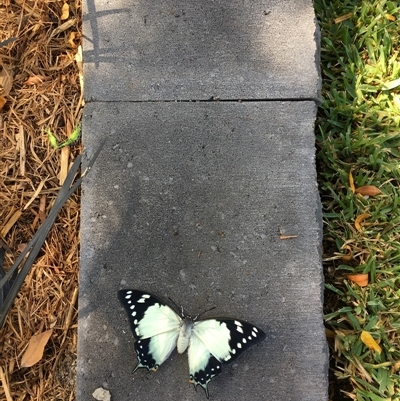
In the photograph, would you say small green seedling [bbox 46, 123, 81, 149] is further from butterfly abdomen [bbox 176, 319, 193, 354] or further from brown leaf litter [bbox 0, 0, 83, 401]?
butterfly abdomen [bbox 176, 319, 193, 354]

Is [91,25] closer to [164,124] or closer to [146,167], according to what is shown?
[164,124]

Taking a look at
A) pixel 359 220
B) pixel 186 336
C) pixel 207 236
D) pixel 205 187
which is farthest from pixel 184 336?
pixel 359 220

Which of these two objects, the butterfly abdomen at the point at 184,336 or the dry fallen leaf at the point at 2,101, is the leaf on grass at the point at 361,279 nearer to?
the butterfly abdomen at the point at 184,336

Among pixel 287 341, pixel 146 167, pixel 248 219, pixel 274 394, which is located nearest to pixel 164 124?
pixel 146 167

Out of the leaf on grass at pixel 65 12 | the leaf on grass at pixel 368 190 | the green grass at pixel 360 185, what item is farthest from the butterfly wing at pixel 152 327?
the leaf on grass at pixel 65 12

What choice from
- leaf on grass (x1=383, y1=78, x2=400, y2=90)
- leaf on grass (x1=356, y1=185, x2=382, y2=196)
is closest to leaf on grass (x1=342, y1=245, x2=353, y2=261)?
leaf on grass (x1=356, y1=185, x2=382, y2=196)

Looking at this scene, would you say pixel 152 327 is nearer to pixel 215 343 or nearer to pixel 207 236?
pixel 215 343
